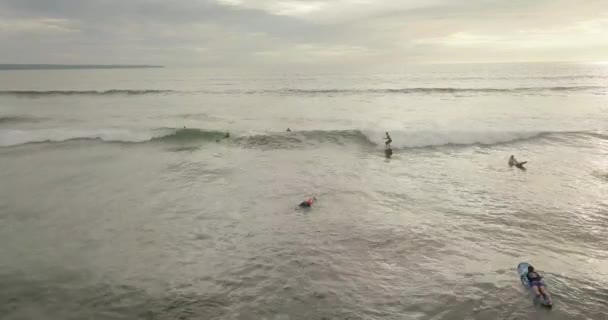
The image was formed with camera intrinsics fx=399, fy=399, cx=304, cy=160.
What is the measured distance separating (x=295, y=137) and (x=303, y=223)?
46.1ft

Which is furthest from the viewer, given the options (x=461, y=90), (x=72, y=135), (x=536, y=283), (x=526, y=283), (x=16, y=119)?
(x=461, y=90)

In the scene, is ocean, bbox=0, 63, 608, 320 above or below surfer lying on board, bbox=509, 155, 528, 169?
below

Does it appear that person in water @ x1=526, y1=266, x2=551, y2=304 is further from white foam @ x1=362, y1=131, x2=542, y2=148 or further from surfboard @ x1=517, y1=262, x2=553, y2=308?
white foam @ x1=362, y1=131, x2=542, y2=148

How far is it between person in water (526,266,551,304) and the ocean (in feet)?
0.78

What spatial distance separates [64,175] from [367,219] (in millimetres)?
13346

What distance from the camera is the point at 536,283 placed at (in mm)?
7805

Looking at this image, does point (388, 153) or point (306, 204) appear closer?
point (306, 204)

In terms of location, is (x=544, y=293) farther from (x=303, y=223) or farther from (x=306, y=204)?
(x=306, y=204)

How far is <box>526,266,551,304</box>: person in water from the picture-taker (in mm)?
7601

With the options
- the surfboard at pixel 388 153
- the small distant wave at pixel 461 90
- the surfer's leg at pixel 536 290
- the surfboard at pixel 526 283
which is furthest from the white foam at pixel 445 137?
the small distant wave at pixel 461 90

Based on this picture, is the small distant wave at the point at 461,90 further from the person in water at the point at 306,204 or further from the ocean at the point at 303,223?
the person in water at the point at 306,204

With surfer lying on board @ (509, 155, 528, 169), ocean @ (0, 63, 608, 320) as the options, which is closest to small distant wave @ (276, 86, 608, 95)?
ocean @ (0, 63, 608, 320)

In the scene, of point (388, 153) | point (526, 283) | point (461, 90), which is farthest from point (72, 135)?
point (461, 90)

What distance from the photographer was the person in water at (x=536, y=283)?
7601 mm
